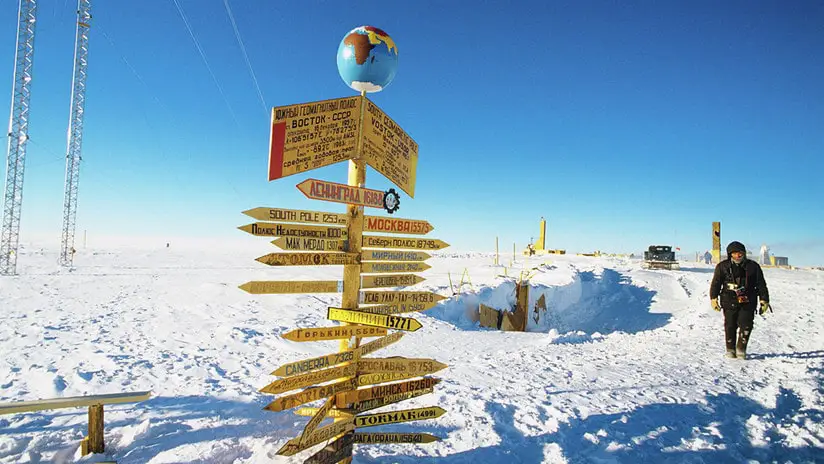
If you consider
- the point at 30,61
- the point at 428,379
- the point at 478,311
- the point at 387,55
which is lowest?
the point at 478,311

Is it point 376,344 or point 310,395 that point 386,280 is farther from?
point 310,395

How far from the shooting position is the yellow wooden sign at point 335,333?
2.88 meters

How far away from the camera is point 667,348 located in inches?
278

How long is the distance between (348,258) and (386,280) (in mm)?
467

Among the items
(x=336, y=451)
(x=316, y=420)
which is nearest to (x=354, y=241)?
(x=316, y=420)

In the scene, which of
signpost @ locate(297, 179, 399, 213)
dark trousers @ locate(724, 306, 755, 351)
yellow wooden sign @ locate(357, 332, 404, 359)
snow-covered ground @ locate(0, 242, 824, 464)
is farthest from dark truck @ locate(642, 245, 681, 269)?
signpost @ locate(297, 179, 399, 213)

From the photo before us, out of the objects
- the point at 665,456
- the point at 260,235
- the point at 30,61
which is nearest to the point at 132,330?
the point at 260,235

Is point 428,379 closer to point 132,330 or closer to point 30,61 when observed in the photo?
point 132,330

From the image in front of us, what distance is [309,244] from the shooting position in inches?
116

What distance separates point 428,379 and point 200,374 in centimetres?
354

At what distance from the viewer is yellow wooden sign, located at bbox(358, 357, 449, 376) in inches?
128

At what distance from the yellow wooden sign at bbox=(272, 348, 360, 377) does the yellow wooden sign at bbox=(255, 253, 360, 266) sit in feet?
2.26

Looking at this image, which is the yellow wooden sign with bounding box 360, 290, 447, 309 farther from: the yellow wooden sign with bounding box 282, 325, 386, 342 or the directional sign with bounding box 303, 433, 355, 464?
the directional sign with bounding box 303, 433, 355, 464

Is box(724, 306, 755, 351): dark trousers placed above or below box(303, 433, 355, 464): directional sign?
above
